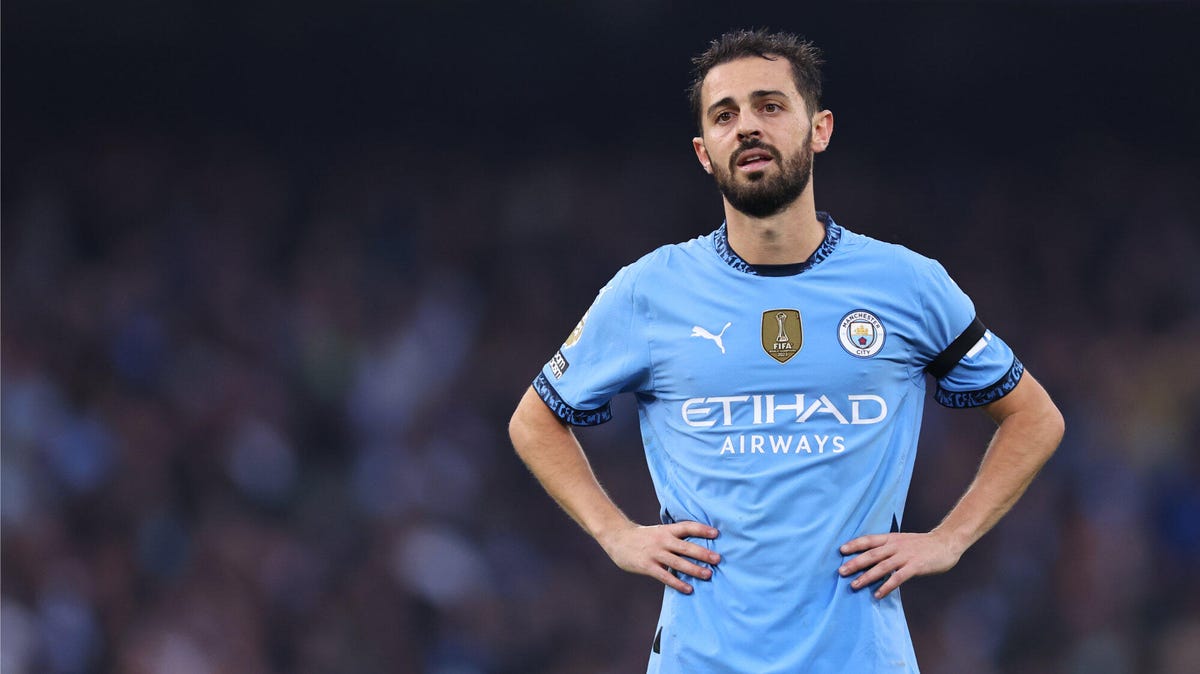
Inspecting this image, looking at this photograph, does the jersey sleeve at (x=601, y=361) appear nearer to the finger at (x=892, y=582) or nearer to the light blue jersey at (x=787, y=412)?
the light blue jersey at (x=787, y=412)

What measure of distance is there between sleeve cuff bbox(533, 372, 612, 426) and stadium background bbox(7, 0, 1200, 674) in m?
5.48

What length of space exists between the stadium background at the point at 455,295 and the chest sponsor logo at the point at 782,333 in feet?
19.3

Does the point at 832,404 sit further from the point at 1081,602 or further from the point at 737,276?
the point at 1081,602

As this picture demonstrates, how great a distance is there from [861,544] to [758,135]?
1.01 meters

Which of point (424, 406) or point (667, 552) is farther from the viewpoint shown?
point (424, 406)

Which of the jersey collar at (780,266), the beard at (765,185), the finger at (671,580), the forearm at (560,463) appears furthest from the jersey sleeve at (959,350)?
the forearm at (560,463)

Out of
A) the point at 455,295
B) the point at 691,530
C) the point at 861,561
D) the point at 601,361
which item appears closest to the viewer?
the point at 861,561

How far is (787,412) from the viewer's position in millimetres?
3340

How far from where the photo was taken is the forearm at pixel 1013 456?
3.53 m

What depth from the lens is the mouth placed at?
340 centimetres

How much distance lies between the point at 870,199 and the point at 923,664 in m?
3.65

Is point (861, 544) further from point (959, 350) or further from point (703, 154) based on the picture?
point (703, 154)

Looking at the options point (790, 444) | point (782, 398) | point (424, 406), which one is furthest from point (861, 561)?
point (424, 406)

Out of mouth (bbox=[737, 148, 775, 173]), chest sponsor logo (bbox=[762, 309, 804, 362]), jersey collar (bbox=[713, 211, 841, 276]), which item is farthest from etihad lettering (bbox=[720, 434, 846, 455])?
mouth (bbox=[737, 148, 775, 173])
